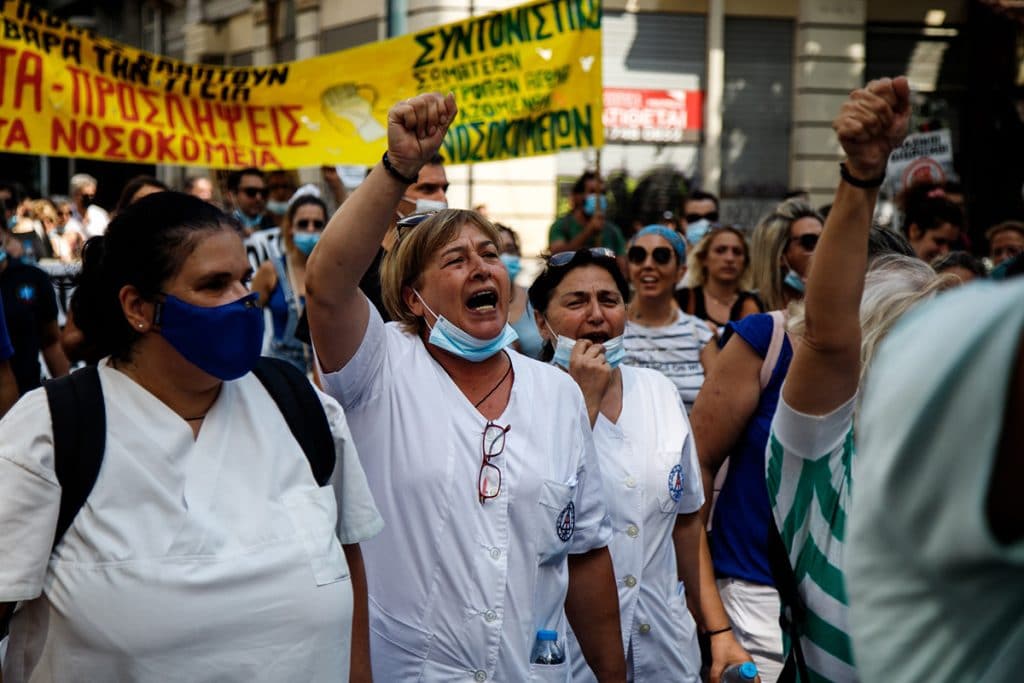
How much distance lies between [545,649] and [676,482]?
3.34 ft

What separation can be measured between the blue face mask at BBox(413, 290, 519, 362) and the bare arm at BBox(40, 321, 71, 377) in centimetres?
398

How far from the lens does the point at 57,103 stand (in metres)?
7.66

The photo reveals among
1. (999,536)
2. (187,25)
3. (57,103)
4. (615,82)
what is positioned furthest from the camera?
(187,25)

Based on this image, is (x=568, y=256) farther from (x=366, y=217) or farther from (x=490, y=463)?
(x=366, y=217)

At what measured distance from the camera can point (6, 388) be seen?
213 inches

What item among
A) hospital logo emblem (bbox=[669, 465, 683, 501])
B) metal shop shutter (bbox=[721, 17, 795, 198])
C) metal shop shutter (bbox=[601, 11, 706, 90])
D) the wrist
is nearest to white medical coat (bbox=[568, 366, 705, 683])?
hospital logo emblem (bbox=[669, 465, 683, 501])

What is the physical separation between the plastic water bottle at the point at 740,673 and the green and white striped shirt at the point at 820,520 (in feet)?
2.97

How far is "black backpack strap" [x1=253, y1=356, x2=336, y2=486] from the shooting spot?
291cm

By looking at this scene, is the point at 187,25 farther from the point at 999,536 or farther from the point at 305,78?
the point at 999,536

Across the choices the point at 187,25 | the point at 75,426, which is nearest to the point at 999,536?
the point at 75,426

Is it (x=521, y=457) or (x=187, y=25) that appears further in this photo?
(x=187, y=25)

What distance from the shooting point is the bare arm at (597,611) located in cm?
363

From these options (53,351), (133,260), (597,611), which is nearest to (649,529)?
(597,611)

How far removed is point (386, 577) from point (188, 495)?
2.33 feet
